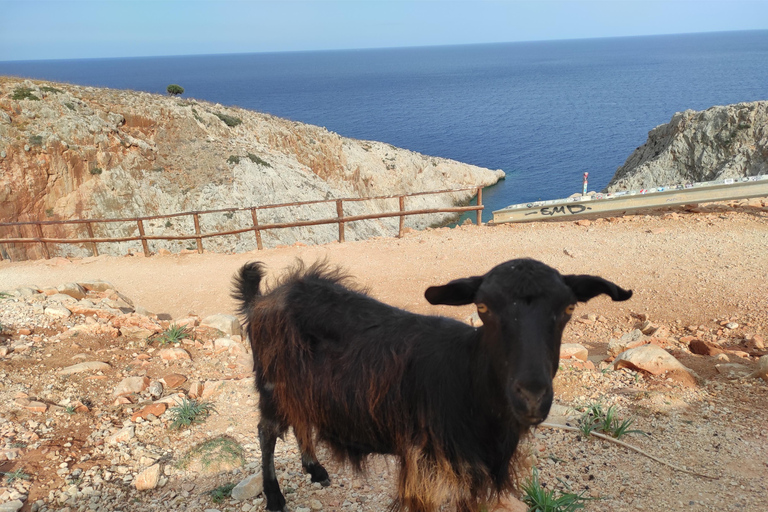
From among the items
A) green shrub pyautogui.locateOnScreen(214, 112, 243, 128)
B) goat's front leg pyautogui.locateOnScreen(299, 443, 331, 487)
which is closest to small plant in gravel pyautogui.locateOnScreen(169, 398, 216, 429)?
goat's front leg pyautogui.locateOnScreen(299, 443, 331, 487)

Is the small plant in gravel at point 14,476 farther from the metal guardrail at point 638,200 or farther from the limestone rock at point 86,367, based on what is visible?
the metal guardrail at point 638,200

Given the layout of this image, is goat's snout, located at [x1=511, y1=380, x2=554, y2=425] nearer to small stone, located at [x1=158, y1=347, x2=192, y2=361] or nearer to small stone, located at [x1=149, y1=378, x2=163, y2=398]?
small stone, located at [x1=149, y1=378, x2=163, y2=398]

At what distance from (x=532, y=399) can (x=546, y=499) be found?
1809 mm

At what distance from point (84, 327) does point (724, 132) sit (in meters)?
19.3

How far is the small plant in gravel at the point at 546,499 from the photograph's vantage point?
3643 mm

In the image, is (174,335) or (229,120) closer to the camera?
(174,335)

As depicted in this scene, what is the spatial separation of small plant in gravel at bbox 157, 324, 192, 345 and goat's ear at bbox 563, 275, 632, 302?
601cm

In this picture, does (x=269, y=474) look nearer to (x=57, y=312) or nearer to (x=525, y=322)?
(x=525, y=322)

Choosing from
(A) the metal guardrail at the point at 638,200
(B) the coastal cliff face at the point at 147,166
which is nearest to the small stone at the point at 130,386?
(A) the metal guardrail at the point at 638,200

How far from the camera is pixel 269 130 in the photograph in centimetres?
3428

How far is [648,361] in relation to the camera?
5660 millimetres

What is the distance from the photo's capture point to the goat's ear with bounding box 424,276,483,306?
2781 mm

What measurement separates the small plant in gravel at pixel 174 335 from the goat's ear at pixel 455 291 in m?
5.49

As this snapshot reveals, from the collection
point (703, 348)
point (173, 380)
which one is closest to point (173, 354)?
point (173, 380)
